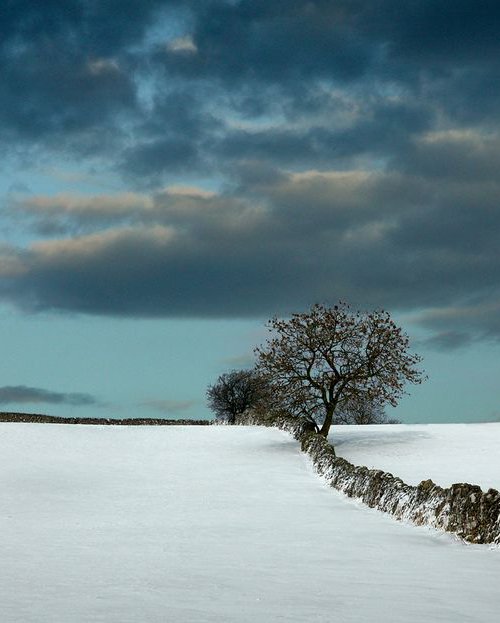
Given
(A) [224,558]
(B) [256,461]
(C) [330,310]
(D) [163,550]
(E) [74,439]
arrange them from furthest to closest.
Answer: (E) [74,439] → (C) [330,310] → (B) [256,461] → (D) [163,550] → (A) [224,558]

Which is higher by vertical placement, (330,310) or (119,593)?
(330,310)

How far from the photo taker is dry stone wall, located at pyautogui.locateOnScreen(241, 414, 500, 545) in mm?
13703

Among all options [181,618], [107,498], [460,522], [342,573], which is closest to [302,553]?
[342,573]

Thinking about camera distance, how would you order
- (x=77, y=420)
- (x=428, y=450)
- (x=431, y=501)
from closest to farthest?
(x=431, y=501) < (x=428, y=450) < (x=77, y=420)

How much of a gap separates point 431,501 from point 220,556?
5.89 metres

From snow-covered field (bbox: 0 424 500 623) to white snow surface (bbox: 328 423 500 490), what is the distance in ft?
22.4

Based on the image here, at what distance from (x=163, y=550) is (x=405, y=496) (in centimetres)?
680

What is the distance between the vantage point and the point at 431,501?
52.5ft

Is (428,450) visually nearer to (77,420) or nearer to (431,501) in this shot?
(431,501)

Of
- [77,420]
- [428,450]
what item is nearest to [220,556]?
[428,450]

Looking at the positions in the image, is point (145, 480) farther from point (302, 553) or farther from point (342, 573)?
point (342, 573)

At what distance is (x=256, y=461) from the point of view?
34875 millimetres

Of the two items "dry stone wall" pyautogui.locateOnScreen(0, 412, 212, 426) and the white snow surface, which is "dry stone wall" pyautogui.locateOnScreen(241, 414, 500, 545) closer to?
the white snow surface

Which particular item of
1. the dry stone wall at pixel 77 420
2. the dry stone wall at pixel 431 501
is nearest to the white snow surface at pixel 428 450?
the dry stone wall at pixel 431 501
